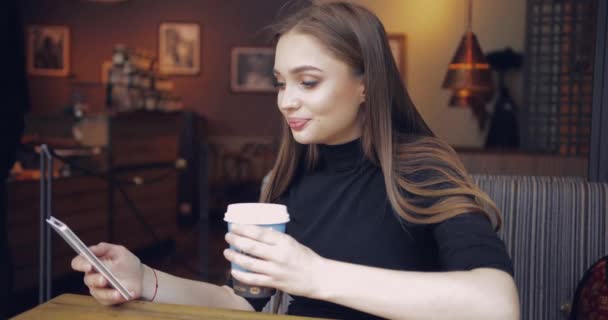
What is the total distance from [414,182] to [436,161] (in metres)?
0.07

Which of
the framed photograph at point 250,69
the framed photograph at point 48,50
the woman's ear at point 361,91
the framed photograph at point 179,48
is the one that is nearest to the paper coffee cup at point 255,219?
the woman's ear at point 361,91

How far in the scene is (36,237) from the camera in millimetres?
4137

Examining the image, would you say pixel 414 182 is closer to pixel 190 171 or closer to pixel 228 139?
pixel 190 171

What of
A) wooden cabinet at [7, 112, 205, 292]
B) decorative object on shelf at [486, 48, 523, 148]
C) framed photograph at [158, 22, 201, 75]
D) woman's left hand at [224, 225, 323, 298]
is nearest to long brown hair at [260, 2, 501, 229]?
woman's left hand at [224, 225, 323, 298]

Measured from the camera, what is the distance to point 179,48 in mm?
9133

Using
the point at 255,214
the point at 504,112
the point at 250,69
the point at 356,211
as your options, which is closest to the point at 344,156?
the point at 356,211

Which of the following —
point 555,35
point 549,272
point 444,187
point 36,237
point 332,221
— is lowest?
point 36,237

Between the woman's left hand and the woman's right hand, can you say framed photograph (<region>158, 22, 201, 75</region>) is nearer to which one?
the woman's right hand

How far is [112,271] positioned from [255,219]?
39cm

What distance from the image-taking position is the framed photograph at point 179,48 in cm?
910

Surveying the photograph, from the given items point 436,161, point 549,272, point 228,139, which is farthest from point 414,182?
point 228,139

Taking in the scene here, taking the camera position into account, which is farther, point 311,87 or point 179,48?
point 179,48

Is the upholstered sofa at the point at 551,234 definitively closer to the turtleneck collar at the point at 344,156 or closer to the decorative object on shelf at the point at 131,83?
the turtleneck collar at the point at 344,156

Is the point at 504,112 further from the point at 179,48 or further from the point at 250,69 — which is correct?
the point at 179,48
